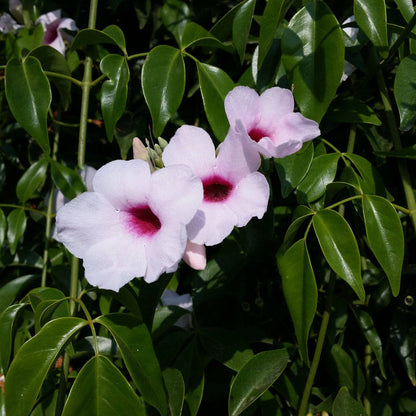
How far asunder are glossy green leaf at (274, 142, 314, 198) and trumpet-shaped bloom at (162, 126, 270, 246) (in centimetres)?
15

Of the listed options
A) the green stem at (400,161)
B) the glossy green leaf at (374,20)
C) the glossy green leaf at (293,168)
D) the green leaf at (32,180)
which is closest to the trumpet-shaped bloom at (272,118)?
the glossy green leaf at (293,168)

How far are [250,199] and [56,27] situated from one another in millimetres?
1098

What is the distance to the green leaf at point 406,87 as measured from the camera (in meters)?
1.02

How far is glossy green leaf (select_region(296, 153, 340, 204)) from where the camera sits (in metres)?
1.05

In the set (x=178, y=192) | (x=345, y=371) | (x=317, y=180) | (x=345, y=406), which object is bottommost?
(x=345, y=371)

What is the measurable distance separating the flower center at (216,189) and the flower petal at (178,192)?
0.08 meters

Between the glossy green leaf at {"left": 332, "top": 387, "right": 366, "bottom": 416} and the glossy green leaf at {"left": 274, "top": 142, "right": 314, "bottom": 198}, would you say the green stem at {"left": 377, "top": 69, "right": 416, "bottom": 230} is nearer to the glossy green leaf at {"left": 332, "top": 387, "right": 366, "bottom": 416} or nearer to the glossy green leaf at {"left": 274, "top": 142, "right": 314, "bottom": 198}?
the glossy green leaf at {"left": 274, "top": 142, "right": 314, "bottom": 198}

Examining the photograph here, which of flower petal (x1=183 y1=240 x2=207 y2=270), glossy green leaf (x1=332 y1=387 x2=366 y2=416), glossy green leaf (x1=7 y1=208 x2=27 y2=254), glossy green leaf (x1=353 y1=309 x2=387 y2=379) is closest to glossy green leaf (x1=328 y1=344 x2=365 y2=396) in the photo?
glossy green leaf (x1=353 y1=309 x2=387 y2=379)

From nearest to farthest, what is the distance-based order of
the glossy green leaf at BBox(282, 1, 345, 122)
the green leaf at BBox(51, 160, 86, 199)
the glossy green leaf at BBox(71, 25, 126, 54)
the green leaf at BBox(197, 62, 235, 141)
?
the glossy green leaf at BBox(282, 1, 345, 122)
the green leaf at BBox(197, 62, 235, 141)
the glossy green leaf at BBox(71, 25, 126, 54)
the green leaf at BBox(51, 160, 86, 199)

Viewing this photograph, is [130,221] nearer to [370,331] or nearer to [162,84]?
[162,84]

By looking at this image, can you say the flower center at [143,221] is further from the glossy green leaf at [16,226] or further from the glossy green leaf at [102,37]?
the glossy green leaf at [16,226]

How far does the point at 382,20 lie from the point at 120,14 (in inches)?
40.1

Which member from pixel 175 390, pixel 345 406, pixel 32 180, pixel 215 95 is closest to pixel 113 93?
pixel 215 95

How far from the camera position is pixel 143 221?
92 centimetres
